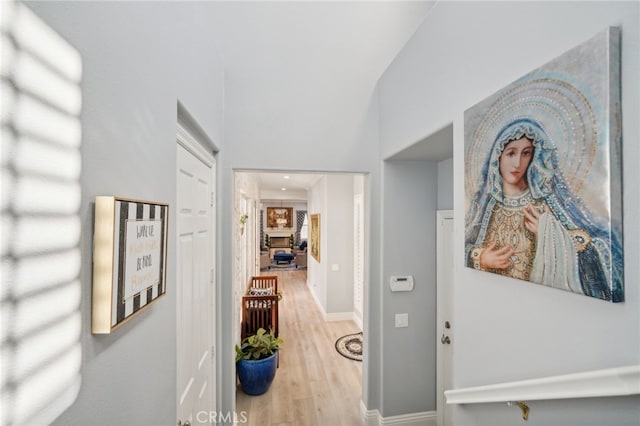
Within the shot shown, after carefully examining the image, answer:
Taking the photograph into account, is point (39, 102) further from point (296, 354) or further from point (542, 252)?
point (296, 354)

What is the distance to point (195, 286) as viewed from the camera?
1.64 meters

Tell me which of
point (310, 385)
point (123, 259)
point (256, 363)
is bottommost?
point (310, 385)

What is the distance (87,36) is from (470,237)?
1.46 metres

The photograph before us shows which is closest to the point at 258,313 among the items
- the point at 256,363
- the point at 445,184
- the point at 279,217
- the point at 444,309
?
the point at 256,363

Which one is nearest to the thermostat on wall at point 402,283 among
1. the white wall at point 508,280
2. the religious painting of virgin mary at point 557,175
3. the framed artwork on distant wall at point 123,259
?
the white wall at point 508,280

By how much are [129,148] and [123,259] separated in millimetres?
322

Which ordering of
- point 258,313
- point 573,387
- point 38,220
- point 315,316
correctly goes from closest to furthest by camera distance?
point 38,220 < point 573,387 < point 258,313 < point 315,316

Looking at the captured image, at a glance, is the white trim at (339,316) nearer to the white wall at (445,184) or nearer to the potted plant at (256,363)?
the potted plant at (256,363)

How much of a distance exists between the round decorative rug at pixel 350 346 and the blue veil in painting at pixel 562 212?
3.20 m

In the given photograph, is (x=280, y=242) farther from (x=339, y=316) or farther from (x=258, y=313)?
(x=258, y=313)

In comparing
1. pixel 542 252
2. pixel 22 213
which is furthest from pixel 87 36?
pixel 542 252

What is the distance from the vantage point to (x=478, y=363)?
1.28 meters

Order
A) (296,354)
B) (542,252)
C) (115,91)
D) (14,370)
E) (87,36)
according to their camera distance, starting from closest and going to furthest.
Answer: (14,370)
(87,36)
(115,91)
(542,252)
(296,354)

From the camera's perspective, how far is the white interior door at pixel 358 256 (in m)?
4.84
